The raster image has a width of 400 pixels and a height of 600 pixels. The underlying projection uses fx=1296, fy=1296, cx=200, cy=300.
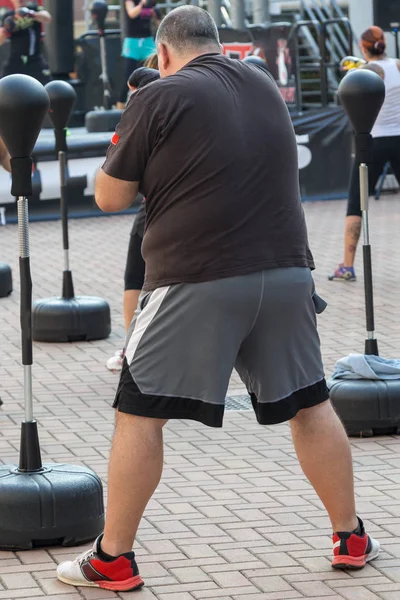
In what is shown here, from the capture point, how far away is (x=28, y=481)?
484 cm

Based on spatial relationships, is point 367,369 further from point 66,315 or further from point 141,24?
point 141,24

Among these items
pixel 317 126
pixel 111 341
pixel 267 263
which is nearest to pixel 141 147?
pixel 267 263

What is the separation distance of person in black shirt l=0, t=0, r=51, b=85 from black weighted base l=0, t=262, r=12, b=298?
244 inches

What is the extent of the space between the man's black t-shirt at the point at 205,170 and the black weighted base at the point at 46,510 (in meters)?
1.00

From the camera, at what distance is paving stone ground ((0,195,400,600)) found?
440 centimetres

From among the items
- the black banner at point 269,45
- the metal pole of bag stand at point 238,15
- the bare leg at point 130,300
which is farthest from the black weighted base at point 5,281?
the metal pole of bag stand at point 238,15

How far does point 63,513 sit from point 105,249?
8.73 metres

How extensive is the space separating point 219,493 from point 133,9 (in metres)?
12.1

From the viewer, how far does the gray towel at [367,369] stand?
6328 mm

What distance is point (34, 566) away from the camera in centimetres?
463

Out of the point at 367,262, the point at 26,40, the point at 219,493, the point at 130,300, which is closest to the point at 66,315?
the point at 130,300

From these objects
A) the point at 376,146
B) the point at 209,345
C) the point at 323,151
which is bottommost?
the point at 323,151

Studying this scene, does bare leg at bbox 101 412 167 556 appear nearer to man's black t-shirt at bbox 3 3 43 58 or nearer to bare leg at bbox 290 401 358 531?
bare leg at bbox 290 401 358 531

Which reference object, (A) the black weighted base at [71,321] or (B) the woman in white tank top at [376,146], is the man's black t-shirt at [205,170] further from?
(B) the woman in white tank top at [376,146]
